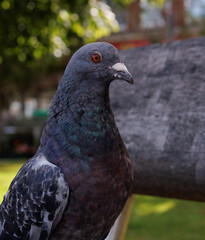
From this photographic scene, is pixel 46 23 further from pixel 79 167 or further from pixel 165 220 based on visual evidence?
pixel 79 167

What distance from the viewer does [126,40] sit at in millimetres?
14594

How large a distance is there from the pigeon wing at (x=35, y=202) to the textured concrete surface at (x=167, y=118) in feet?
2.03

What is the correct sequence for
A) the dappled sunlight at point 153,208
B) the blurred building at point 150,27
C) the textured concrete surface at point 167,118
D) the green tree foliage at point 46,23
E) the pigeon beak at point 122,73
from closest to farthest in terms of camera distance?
the pigeon beak at point 122,73 < the textured concrete surface at point 167,118 < the green tree foliage at point 46,23 < the dappled sunlight at point 153,208 < the blurred building at point 150,27

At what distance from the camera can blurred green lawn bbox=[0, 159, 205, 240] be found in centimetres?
421

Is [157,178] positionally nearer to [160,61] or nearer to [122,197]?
[122,197]

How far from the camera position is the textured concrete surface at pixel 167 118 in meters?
1.88

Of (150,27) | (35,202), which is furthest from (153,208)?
(150,27)

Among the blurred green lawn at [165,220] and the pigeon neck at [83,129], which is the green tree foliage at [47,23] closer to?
the blurred green lawn at [165,220]

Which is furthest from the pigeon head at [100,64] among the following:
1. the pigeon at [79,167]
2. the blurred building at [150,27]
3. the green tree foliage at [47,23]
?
the blurred building at [150,27]

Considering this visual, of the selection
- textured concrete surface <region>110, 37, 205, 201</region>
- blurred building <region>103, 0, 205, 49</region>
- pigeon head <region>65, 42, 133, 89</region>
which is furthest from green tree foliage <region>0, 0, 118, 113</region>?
blurred building <region>103, 0, 205, 49</region>

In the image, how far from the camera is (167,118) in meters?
2.04

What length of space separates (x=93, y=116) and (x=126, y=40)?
13448mm

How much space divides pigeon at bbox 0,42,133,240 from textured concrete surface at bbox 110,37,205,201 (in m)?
0.36

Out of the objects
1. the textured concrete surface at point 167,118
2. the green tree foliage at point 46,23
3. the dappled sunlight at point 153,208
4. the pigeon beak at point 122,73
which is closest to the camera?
the pigeon beak at point 122,73
